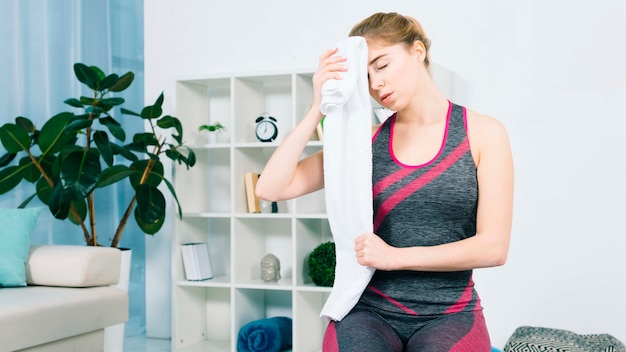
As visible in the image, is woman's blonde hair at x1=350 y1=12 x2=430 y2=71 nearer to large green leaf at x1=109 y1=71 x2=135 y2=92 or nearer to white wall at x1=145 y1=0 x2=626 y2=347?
white wall at x1=145 y1=0 x2=626 y2=347

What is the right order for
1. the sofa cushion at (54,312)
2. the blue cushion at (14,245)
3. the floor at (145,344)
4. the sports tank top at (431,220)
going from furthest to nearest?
1. the floor at (145,344)
2. the blue cushion at (14,245)
3. the sofa cushion at (54,312)
4. the sports tank top at (431,220)

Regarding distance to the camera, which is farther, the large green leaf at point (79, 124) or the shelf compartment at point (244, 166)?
the shelf compartment at point (244, 166)

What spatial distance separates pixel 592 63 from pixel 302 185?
2.24 metres

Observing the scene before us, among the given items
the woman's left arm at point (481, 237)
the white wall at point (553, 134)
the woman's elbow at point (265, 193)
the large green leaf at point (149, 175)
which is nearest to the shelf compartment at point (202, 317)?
the large green leaf at point (149, 175)

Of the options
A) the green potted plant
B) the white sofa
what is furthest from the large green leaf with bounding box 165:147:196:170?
the white sofa

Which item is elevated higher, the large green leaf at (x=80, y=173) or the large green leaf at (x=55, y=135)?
the large green leaf at (x=55, y=135)

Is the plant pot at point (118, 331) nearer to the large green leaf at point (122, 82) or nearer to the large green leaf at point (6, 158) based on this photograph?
the large green leaf at point (6, 158)

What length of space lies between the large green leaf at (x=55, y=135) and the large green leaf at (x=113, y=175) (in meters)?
0.24

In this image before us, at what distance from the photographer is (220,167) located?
169 inches

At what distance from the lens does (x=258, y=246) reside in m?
4.09

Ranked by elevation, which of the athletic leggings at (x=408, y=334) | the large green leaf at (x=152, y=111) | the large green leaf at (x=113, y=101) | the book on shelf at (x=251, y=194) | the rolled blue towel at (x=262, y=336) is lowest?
the rolled blue towel at (x=262, y=336)

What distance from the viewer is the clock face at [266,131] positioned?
153 inches

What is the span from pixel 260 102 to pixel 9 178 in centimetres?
133

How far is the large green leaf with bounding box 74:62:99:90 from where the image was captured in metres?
3.59
